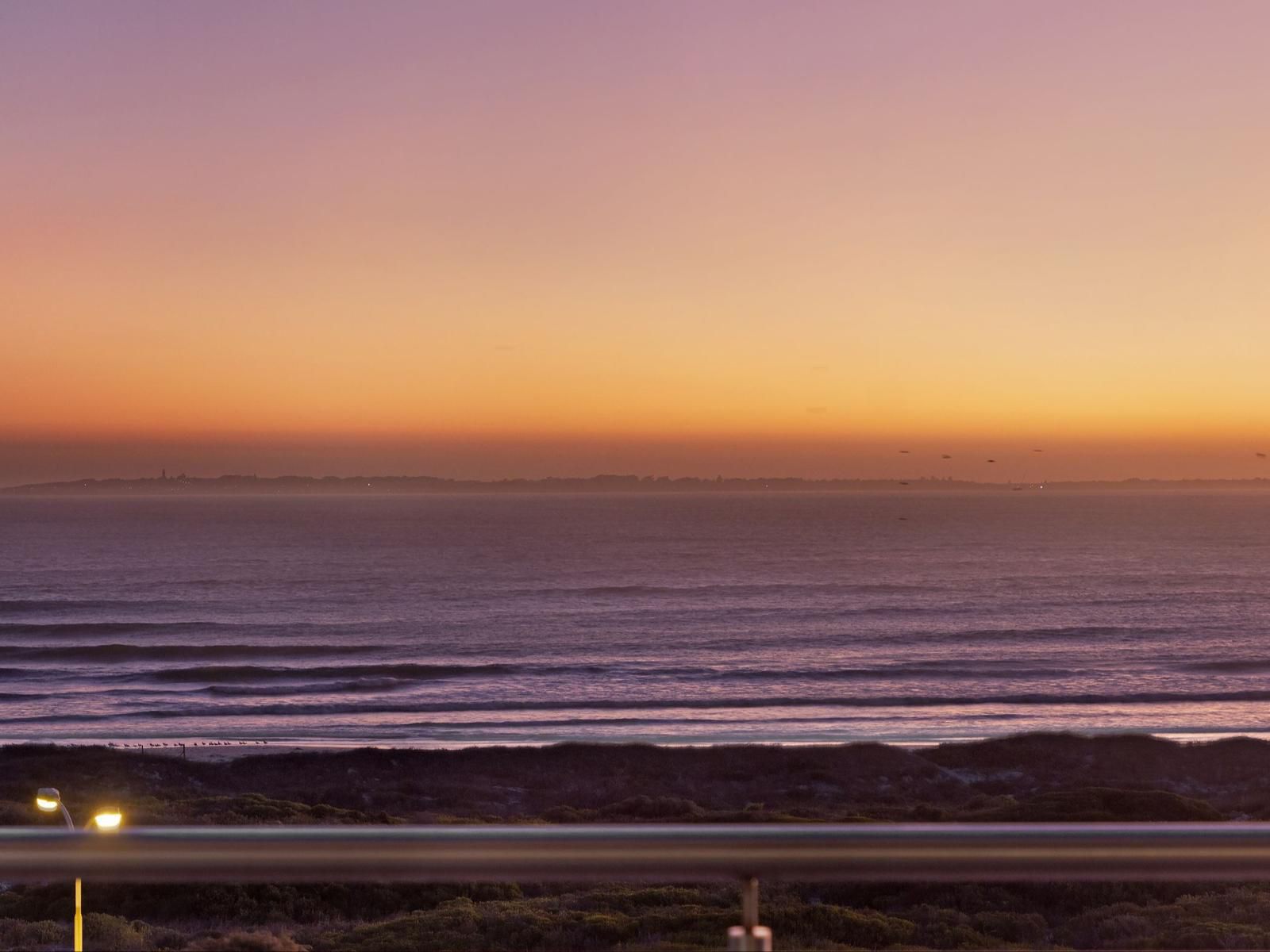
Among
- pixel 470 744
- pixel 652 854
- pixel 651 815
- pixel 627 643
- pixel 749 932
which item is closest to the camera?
pixel 652 854

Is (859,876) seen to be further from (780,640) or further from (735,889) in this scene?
(780,640)

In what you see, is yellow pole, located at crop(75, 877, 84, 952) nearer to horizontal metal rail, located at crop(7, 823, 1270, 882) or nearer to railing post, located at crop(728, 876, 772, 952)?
horizontal metal rail, located at crop(7, 823, 1270, 882)

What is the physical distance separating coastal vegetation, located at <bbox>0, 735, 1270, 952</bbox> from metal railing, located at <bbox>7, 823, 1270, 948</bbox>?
30.1 inches

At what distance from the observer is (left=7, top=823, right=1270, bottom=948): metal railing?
7.23 feet

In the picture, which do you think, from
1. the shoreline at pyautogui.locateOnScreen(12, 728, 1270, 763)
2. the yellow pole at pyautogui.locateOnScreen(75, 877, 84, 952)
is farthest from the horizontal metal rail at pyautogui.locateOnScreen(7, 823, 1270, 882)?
the shoreline at pyautogui.locateOnScreen(12, 728, 1270, 763)

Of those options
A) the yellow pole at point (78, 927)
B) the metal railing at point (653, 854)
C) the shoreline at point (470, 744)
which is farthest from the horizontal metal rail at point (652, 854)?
the shoreline at point (470, 744)

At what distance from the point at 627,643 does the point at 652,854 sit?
48725mm

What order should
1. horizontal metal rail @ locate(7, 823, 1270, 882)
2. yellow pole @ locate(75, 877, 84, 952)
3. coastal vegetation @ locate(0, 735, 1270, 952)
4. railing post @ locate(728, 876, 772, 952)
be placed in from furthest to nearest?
coastal vegetation @ locate(0, 735, 1270, 952)
yellow pole @ locate(75, 877, 84, 952)
railing post @ locate(728, 876, 772, 952)
horizontal metal rail @ locate(7, 823, 1270, 882)

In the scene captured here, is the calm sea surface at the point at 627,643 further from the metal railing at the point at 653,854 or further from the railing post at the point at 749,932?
the metal railing at the point at 653,854

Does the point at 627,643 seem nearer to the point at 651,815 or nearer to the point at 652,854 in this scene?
the point at 651,815

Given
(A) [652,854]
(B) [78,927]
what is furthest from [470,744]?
(A) [652,854]

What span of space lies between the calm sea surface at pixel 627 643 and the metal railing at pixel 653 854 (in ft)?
94.6

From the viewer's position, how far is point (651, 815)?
21.5 m

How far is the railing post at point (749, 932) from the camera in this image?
235 cm
